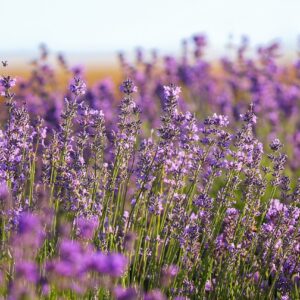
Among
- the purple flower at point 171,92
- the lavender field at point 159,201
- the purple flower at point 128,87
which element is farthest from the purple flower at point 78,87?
the purple flower at point 171,92

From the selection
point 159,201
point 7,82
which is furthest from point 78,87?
point 159,201

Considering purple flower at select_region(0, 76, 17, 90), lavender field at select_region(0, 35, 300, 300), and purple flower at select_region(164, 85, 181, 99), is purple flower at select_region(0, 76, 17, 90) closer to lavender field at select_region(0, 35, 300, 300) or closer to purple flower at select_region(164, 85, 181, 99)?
lavender field at select_region(0, 35, 300, 300)

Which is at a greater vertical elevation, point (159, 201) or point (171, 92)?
point (171, 92)

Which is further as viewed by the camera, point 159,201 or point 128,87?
point 159,201

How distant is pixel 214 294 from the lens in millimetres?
3441

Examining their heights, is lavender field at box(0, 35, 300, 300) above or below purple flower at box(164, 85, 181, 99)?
below

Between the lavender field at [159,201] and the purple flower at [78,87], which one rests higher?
the purple flower at [78,87]

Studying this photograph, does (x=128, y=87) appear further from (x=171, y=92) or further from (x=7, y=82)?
(x=7, y=82)

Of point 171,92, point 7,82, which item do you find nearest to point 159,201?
point 171,92

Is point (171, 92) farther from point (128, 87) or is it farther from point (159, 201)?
point (159, 201)

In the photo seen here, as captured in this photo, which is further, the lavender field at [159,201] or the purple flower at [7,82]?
the purple flower at [7,82]

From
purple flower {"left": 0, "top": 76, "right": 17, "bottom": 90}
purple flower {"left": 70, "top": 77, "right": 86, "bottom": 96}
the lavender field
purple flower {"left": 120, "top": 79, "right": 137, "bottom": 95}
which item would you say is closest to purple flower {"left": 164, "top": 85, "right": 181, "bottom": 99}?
the lavender field

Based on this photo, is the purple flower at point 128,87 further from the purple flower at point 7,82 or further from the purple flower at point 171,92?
the purple flower at point 7,82

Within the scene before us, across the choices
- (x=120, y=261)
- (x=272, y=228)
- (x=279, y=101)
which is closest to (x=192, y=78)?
(x=279, y=101)
